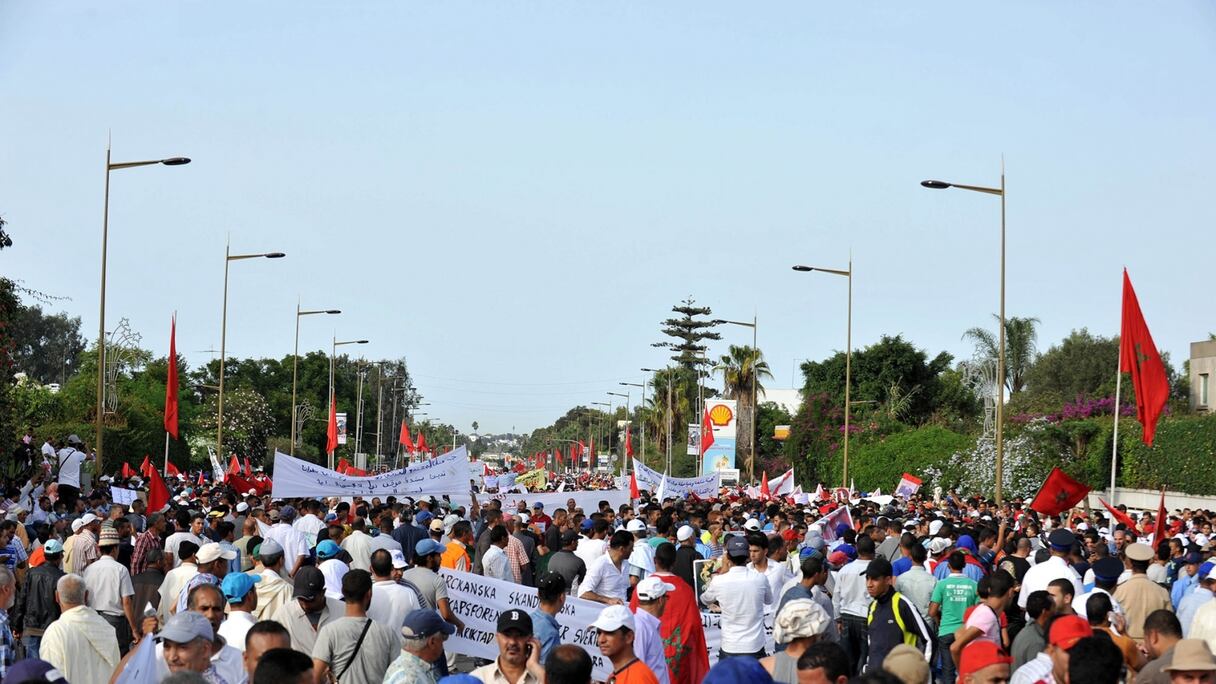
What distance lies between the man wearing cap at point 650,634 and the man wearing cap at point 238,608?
7.36 feet

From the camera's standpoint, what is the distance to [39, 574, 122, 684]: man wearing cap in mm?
8102

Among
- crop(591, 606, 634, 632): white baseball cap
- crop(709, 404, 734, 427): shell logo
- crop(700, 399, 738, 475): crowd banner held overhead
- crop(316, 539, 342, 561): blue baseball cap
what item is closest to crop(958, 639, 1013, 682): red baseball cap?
crop(591, 606, 634, 632): white baseball cap

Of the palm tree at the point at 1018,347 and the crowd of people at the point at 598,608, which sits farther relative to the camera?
the palm tree at the point at 1018,347

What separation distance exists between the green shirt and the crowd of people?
18mm

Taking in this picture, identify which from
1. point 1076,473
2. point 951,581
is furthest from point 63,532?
point 1076,473

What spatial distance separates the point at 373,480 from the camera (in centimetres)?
2284

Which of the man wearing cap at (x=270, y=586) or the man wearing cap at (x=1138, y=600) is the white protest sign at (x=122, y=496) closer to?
the man wearing cap at (x=270, y=586)

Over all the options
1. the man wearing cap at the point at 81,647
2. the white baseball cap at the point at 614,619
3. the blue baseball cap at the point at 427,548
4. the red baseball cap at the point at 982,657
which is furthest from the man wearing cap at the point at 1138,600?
the man wearing cap at the point at 81,647

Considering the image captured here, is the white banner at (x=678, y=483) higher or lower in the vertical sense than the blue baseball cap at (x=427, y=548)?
lower

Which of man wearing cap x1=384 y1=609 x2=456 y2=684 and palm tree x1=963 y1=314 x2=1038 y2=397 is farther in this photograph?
palm tree x1=963 y1=314 x2=1038 y2=397

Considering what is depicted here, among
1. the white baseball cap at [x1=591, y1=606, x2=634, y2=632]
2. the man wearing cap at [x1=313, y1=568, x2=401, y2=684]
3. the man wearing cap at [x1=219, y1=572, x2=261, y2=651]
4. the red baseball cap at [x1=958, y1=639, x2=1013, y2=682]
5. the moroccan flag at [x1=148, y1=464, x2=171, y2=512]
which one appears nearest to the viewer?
the red baseball cap at [x1=958, y1=639, x2=1013, y2=682]

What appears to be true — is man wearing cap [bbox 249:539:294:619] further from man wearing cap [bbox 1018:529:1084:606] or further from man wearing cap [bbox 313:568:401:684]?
man wearing cap [bbox 1018:529:1084:606]

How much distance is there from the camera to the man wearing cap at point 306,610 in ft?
29.1

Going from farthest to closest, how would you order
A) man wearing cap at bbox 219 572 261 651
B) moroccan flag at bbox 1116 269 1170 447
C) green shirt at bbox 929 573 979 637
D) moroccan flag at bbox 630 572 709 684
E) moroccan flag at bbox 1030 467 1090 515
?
1. moroccan flag at bbox 1116 269 1170 447
2. moroccan flag at bbox 1030 467 1090 515
3. green shirt at bbox 929 573 979 637
4. moroccan flag at bbox 630 572 709 684
5. man wearing cap at bbox 219 572 261 651
